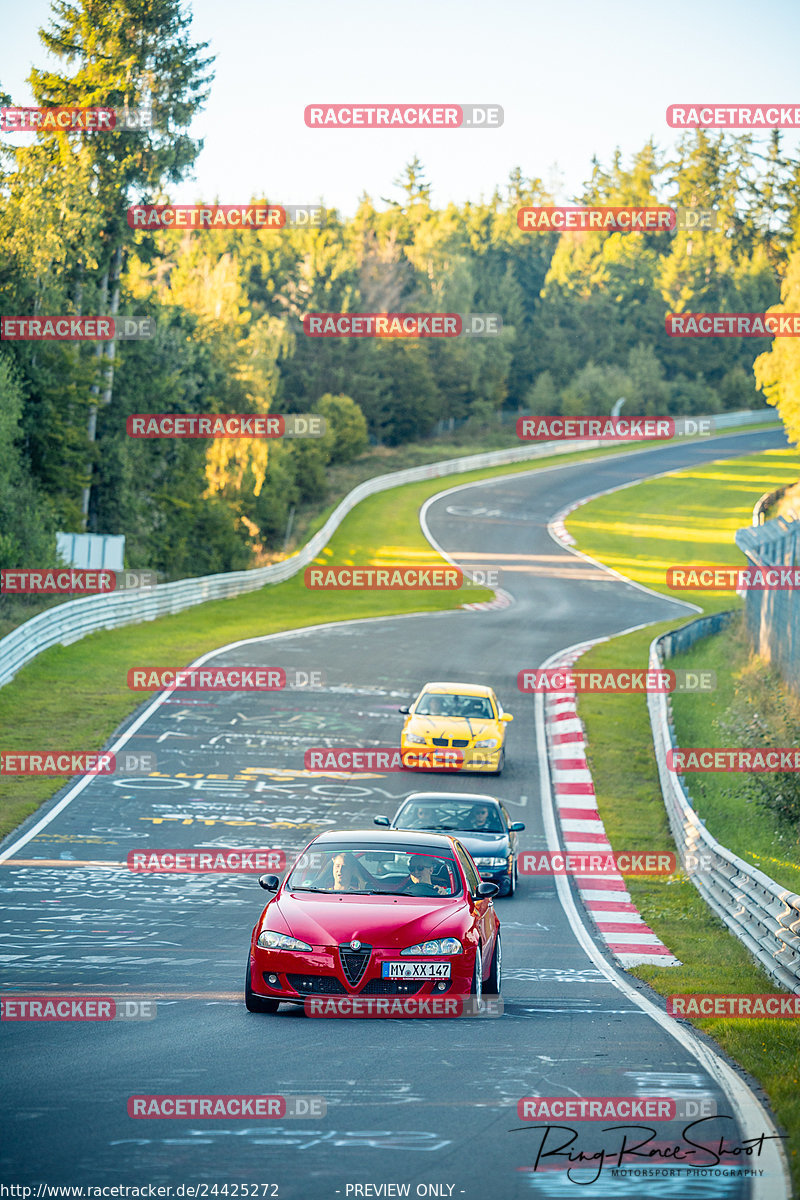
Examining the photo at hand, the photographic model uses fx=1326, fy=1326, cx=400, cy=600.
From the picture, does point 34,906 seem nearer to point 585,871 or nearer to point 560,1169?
point 585,871

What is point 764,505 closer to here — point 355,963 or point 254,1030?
point 355,963


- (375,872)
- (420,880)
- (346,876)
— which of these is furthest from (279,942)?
(420,880)

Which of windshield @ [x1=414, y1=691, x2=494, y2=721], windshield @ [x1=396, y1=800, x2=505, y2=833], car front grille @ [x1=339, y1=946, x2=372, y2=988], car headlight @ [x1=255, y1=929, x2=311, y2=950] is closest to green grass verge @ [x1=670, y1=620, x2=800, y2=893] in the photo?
windshield @ [x1=396, y1=800, x2=505, y2=833]

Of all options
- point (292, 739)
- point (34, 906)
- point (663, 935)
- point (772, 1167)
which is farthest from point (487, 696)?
point (772, 1167)

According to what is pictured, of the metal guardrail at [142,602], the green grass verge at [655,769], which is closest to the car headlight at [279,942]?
the green grass verge at [655,769]

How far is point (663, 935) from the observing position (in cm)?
1501

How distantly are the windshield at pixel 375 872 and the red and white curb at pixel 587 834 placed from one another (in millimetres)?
3586

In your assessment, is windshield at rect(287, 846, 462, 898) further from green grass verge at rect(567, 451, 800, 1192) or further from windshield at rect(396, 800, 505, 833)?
windshield at rect(396, 800, 505, 833)

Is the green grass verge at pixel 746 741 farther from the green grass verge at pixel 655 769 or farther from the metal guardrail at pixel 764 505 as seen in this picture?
the metal guardrail at pixel 764 505

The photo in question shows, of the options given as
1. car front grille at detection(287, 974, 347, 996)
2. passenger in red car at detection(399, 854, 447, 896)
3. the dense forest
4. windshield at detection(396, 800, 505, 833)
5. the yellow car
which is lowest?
the yellow car

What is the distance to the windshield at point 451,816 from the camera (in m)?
16.9

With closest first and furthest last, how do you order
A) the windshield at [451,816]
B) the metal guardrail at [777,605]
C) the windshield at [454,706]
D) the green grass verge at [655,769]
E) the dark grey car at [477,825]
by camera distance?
the green grass verge at [655,769] → the dark grey car at [477,825] → the windshield at [451,816] → the metal guardrail at [777,605] → the windshield at [454,706]

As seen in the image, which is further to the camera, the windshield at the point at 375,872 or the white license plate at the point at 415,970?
the windshield at the point at 375,872

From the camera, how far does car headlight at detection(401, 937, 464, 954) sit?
9570 millimetres
